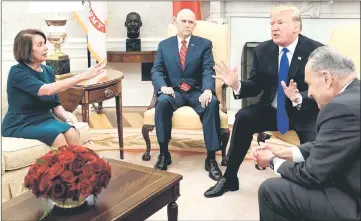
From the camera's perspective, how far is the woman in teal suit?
2938 mm

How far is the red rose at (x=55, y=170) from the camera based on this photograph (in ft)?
6.39

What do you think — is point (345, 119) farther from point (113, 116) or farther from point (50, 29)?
point (113, 116)

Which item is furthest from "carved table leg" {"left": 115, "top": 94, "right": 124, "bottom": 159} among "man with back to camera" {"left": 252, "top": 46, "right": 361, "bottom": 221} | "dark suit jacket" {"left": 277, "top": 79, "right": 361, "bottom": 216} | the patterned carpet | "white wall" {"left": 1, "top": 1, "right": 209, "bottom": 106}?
"dark suit jacket" {"left": 277, "top": 79, "right": 361, "bottom": 216}

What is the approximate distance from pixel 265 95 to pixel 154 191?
1.25 m

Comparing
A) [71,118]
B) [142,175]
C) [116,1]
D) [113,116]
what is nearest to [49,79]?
[71,118]

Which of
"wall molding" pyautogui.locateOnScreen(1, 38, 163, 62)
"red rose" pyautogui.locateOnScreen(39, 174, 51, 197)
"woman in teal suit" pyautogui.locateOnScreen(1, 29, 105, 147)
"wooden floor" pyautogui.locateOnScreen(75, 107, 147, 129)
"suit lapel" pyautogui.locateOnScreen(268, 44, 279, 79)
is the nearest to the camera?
"red rose" pyautogui.locateOnScreen(39, 174, 51, 197)

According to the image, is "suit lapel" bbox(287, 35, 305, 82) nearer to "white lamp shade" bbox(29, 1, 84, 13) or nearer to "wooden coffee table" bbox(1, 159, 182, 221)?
"wooden coffee table" bbox(1, 159, 182, 221)

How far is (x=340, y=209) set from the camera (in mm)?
1873

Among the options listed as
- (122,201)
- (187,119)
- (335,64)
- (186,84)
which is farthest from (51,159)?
(186,84)

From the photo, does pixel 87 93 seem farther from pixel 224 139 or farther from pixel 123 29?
pixel 123 29

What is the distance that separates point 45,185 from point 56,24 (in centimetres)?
209

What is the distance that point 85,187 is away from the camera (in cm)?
197

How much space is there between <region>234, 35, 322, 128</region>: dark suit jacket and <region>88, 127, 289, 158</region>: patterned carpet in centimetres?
96

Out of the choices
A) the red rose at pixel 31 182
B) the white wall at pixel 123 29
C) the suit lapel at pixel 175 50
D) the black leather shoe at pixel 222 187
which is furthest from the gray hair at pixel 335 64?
the white wall at pixel 123 29
